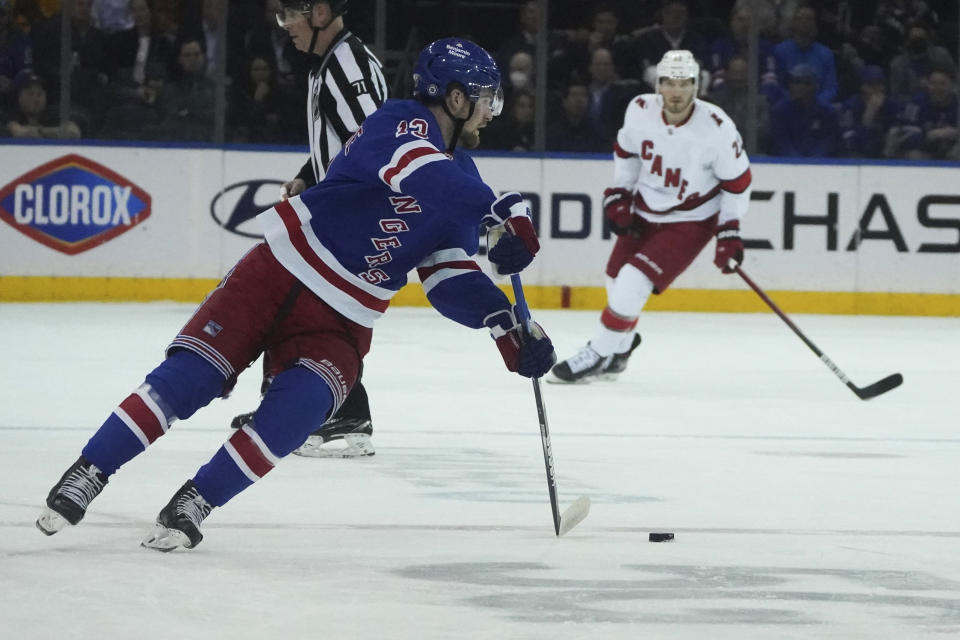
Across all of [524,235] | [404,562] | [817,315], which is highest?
[524,235]

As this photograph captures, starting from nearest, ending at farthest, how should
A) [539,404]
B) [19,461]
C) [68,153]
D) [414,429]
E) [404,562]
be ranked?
[404,562], [539,404], [19,461], [414,429], [68,153]

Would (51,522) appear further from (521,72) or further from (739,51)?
(739,51)

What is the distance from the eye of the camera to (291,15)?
15.3 ft

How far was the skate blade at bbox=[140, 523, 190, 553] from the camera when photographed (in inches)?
125

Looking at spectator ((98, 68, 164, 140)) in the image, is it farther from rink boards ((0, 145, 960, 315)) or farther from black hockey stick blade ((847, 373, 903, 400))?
black hockey stick blade ((847, 373, 903, 400))

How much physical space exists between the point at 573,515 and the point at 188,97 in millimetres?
6671

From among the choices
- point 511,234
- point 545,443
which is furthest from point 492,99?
point 545,443

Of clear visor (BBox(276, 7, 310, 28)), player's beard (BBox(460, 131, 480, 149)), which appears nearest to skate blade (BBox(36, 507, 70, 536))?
player's beard (BBox(460, 131, 480, 149))

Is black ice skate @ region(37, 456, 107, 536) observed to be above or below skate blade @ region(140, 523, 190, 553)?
above

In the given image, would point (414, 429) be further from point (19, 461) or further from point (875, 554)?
point (875, 554)

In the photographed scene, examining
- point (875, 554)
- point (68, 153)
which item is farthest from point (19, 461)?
point (68, 153)

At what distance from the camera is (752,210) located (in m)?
9.96

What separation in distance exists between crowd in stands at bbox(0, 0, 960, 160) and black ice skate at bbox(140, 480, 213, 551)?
669 centimetres

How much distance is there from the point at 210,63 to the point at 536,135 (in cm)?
180
